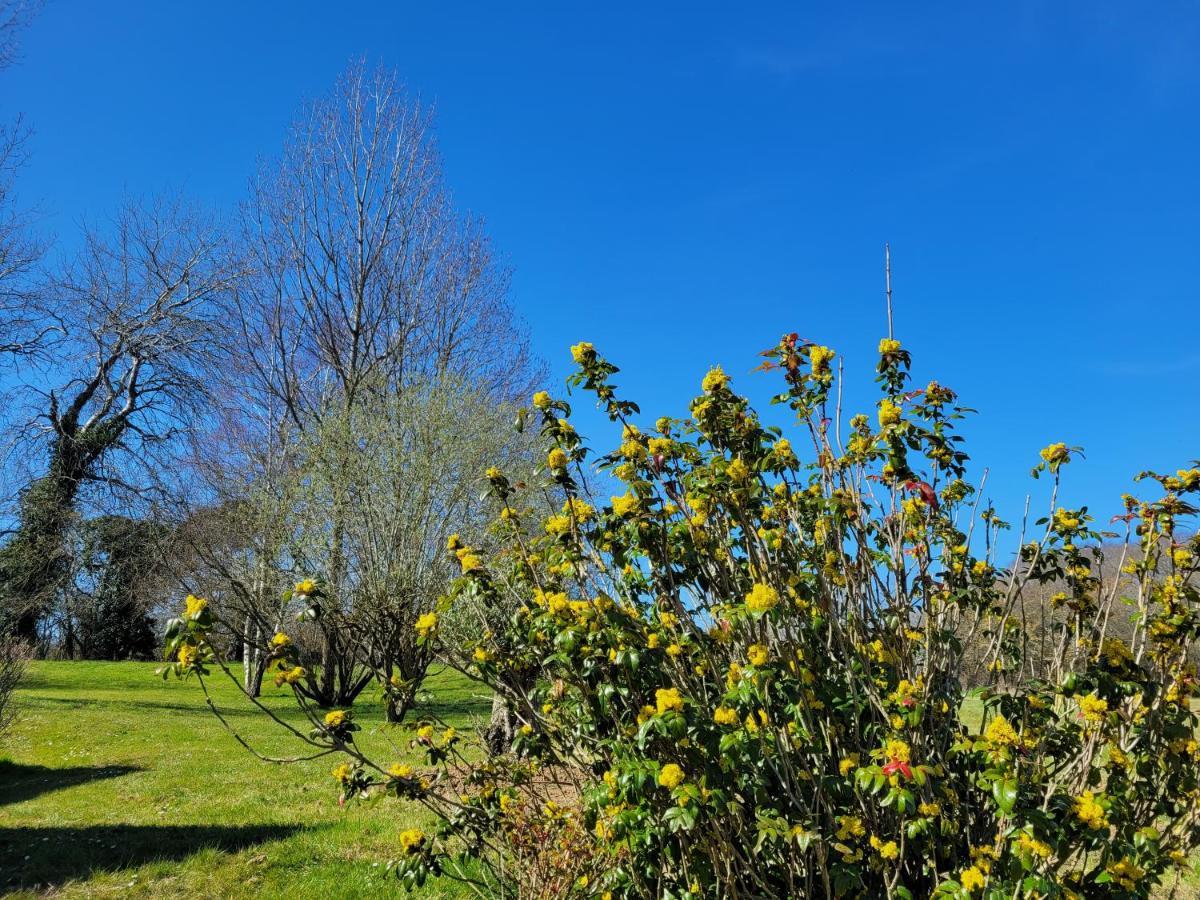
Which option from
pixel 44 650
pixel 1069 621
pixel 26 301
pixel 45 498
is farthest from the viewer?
pixel 44 650

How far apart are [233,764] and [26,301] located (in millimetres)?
10484

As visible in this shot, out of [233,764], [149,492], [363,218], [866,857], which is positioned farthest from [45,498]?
[866,857]

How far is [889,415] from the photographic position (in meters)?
2.46

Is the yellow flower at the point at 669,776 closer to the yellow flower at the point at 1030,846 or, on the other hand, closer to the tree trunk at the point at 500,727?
the yellow flower at the point at 1030,846

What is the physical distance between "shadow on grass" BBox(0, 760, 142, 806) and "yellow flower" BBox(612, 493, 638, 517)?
7281 millimetres

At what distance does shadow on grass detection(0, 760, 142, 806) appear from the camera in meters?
7.03

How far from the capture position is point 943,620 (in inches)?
107

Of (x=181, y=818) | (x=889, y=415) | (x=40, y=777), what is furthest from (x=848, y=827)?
(x=40, y=777)

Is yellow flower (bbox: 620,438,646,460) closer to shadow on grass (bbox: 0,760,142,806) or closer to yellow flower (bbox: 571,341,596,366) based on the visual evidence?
yellow flower (bbox: 571,341,596,366)

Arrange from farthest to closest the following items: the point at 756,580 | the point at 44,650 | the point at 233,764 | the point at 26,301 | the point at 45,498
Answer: the point at 44,650 → the point at 45,498 → the point at 26,301 → the point at 233,764 → the point at 756,580

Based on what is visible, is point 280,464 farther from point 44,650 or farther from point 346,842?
point 44,650

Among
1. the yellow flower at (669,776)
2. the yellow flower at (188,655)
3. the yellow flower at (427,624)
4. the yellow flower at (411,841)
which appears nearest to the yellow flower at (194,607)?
the yellow flower at (188,655)

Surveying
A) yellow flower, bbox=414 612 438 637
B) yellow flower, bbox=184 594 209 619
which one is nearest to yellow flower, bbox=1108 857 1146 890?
yellow flower, bbox=414 612 438 637

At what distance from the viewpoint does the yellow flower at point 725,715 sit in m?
2.20
